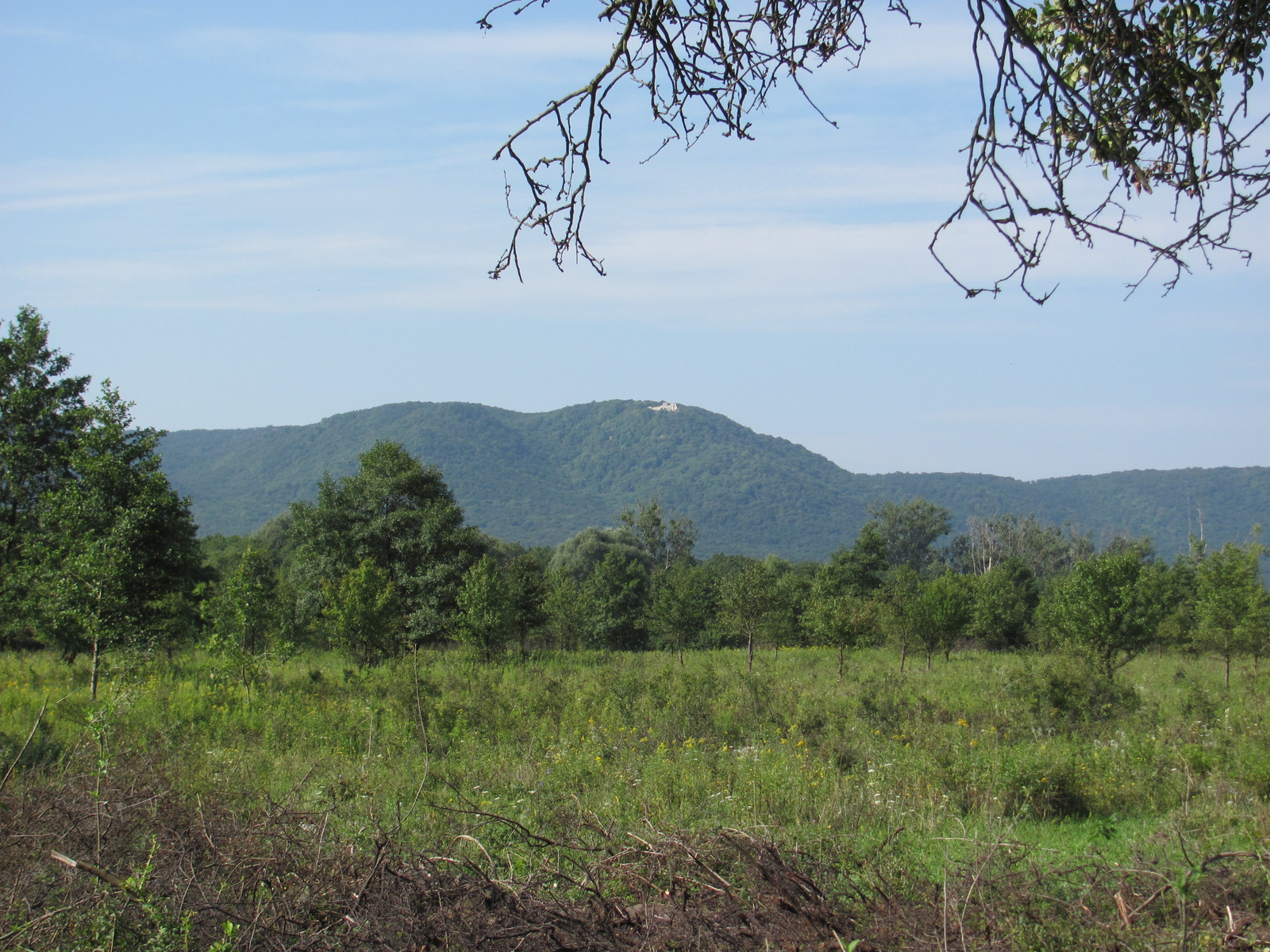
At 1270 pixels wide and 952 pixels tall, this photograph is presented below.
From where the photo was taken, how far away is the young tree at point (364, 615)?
2262 centimetres

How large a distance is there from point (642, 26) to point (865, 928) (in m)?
3.31

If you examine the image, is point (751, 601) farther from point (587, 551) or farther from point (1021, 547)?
point (1021, 547)

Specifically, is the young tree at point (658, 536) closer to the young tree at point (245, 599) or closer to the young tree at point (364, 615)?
the young tree at point (364, 615)

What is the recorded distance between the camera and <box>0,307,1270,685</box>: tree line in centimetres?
1506

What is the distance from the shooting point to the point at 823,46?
3133 millimetres

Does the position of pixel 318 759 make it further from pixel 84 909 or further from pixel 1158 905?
pixel 1158 905

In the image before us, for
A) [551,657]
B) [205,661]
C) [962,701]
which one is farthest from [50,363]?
[962,701]

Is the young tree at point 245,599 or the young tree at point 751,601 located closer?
the young tree at point 245,599

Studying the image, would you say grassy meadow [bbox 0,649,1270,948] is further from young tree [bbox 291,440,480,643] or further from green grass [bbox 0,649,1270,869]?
young tree [bbox 291,440,480,643]

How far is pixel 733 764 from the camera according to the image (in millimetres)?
8555

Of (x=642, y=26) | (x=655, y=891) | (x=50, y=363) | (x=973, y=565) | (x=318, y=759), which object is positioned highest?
(x=50, y=363)

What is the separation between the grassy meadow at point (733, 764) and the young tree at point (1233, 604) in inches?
376

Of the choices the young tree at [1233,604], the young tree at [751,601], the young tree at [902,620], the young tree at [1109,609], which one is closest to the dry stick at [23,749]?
the young tree at [1109,609]

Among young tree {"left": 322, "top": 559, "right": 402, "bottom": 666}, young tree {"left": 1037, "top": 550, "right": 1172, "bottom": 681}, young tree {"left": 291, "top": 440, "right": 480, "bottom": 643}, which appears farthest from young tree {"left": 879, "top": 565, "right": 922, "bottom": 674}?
young tree {"left": 322, "top": 559, "right": 402, "bottom": 666}
